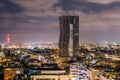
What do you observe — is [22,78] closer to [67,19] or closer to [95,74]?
[95,74]

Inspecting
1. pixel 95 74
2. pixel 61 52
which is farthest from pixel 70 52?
pixel 95 74

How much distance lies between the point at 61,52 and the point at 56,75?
33934 mm

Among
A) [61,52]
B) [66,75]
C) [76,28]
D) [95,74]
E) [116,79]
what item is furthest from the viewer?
[76,28]

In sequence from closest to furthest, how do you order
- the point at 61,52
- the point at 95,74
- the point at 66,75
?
the point at 66,75, the point at 95,74, the point at 61,52

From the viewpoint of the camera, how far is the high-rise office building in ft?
210

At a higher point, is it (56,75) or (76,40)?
(76,40)

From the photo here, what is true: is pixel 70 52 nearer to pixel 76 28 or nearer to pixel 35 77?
pixel 76 28

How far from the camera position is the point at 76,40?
66062 millimetres

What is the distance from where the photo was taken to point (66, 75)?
100.0 ft

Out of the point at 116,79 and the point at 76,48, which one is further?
the point at 76,48

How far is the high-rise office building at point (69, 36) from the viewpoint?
64125 mm

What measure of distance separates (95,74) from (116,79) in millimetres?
4465

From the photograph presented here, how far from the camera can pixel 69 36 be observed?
66250 mm

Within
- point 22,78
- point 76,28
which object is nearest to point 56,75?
point 22,78
